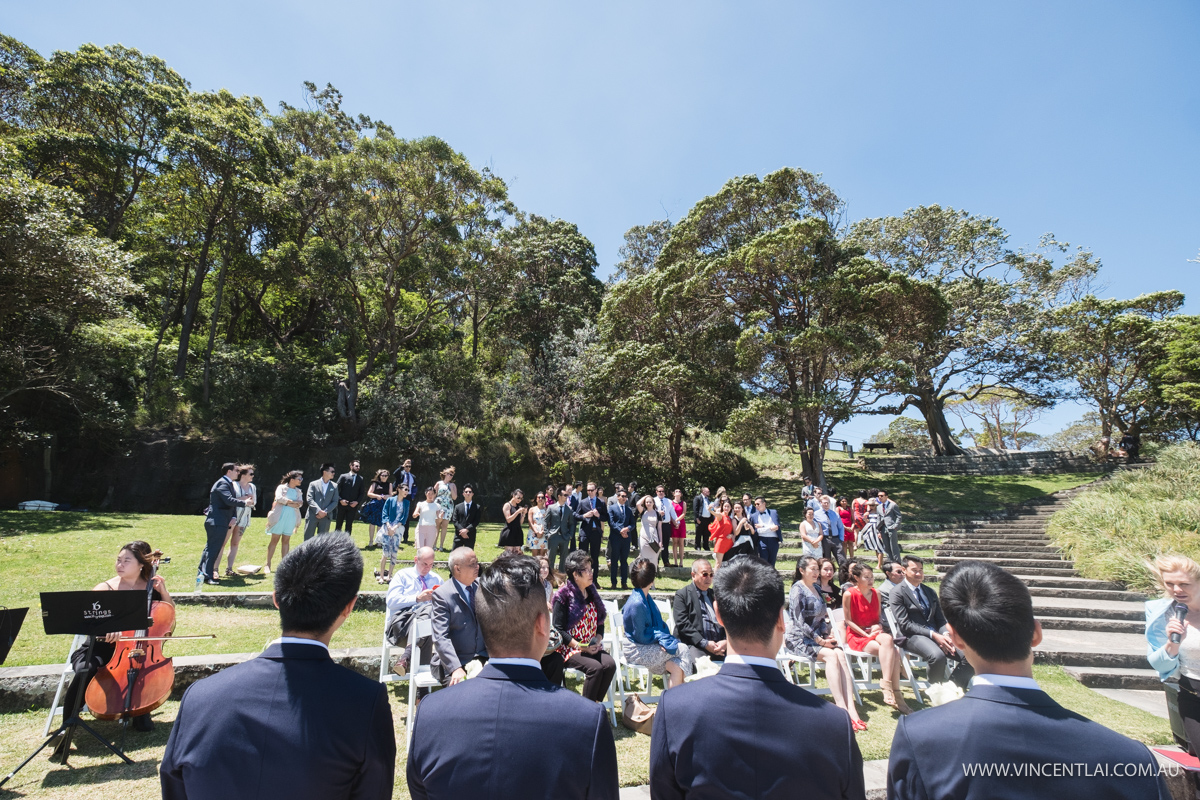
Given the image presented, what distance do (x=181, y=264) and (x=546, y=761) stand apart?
91.7 feet

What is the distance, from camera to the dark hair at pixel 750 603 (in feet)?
6.86

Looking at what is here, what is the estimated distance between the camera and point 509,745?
1707 mm

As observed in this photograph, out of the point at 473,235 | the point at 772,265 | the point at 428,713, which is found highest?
the point at 473,235

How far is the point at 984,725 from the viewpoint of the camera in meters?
1.66

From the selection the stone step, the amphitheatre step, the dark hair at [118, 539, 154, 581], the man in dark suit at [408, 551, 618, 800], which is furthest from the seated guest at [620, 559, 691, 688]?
the stone step

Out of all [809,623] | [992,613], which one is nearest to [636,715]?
[809,623]

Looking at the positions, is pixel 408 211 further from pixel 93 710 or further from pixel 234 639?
pixel 93 710

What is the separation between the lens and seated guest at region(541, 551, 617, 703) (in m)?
4.53

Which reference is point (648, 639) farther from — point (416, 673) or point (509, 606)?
point (509, 606)

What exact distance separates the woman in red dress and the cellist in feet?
20.4

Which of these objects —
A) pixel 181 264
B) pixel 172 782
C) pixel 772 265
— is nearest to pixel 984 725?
pixel 172 782

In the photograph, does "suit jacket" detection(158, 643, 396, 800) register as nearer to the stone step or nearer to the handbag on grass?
the handbag on grass

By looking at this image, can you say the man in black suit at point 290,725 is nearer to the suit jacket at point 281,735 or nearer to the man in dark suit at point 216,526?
the suit jacket at point 281,735

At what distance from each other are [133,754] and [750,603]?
447cm
